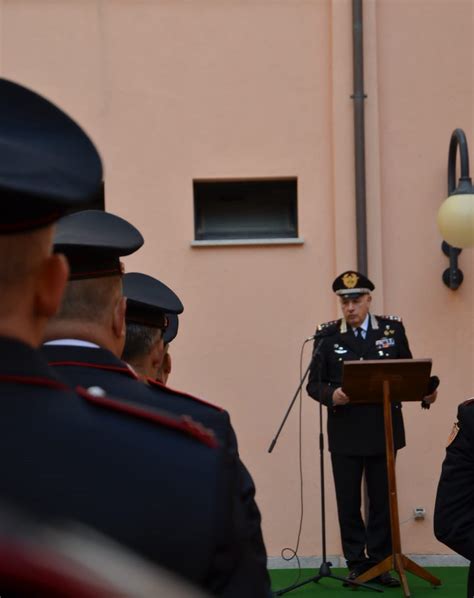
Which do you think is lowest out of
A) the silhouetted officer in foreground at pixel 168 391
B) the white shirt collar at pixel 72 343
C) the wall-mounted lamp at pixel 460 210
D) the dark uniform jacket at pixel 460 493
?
the dark uniform jacket at pixel 460 493

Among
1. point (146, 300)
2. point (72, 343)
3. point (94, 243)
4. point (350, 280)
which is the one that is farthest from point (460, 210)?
point (72, 343)

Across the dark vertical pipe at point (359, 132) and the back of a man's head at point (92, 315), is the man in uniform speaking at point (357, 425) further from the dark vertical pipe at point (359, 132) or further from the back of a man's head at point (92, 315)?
the back of a man's head at point (92, 315)

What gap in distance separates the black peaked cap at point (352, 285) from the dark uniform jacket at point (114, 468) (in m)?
7.04

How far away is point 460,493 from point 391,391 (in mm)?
4112

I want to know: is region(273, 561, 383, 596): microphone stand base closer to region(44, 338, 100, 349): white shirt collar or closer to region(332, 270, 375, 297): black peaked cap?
region(332, 270, 375, 297): black peaked cap

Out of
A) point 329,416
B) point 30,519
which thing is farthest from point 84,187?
point 329,416

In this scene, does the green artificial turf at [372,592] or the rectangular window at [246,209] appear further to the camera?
the rectangular window at [246,209]

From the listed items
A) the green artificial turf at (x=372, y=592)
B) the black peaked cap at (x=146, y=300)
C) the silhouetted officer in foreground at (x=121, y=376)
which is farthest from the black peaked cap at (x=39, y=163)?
the green artificial turf at (x=372, y=592)

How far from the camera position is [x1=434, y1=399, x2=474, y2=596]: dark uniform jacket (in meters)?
3.89

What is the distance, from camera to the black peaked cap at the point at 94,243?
2.59 metres

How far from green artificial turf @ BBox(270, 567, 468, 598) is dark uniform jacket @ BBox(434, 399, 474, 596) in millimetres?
4194

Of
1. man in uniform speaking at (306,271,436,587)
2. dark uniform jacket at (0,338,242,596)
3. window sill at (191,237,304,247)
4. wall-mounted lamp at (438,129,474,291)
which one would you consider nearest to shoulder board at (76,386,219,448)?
dark uniform jacket at (0,338,242,596)

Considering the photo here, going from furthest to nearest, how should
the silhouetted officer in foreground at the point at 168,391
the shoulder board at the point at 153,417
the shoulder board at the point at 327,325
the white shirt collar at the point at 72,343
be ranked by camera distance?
the shoulder board at the point at 327,325, the white shirt collar at the point at 72,343, the silhouetted officer in foreground at the point at 168,391, the shoulder board at the point at 153,417

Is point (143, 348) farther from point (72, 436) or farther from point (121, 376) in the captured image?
point (72, 436)
